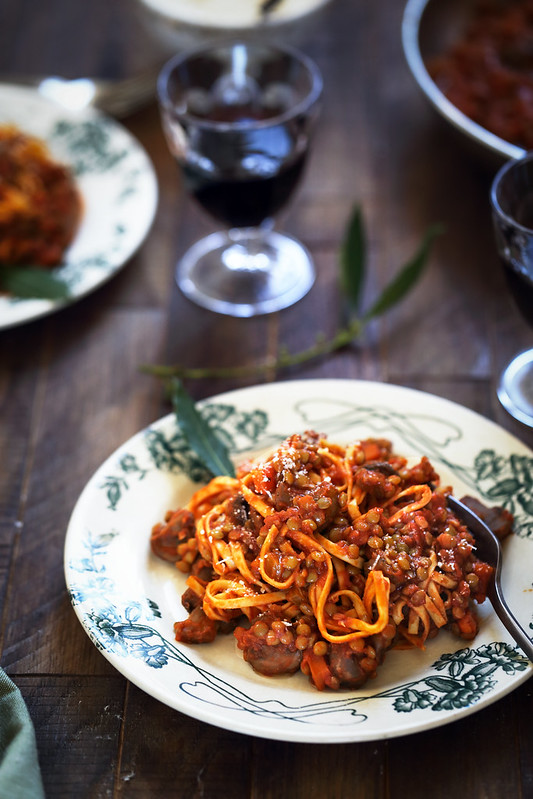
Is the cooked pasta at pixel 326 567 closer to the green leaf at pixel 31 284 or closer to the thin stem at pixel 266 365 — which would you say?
the thin stem at pixel 266 365

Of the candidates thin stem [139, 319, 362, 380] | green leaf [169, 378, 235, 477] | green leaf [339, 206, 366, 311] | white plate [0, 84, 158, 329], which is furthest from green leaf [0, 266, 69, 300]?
green leaf [339, 206, 366, 311]

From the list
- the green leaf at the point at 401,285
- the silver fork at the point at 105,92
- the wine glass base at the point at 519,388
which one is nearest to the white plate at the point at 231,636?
the wine glass base at the point at 519,388

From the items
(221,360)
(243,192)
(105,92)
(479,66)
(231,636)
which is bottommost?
(221,360)

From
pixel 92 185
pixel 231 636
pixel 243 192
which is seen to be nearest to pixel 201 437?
pixel 231 636

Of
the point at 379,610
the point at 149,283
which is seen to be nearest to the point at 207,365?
the point at 149,283

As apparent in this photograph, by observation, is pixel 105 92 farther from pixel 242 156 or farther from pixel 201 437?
pixel 201 437

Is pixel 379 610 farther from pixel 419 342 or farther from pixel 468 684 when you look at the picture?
pixel 419 342
